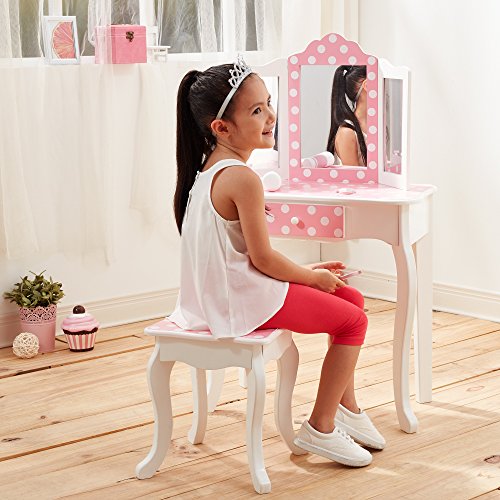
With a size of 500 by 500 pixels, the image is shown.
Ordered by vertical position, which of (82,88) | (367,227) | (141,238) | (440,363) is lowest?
(440,363)

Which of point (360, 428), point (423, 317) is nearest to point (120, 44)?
point (423, 317)

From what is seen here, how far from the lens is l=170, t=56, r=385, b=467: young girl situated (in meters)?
2.23

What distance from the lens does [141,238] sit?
12.3 feet

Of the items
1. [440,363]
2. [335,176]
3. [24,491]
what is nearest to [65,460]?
[24,491]

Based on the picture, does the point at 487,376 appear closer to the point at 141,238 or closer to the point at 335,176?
the point at 335,176

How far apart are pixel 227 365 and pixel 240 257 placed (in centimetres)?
24

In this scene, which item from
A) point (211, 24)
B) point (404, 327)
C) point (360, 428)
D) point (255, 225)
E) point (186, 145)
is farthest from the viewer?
point (211, 24)

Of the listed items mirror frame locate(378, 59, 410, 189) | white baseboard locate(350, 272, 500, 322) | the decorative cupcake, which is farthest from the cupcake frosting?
white baseboard locate(350, 272, 500, 322)

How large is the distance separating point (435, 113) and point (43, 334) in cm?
166

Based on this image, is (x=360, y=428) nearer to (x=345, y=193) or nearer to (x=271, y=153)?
(x=345, y=193)

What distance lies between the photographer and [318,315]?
2289 mm

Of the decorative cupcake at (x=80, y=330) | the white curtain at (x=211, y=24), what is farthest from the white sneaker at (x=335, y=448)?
the white curtain at (x=211, y=24)

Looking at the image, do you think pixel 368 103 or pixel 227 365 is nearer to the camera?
pixel 227 365

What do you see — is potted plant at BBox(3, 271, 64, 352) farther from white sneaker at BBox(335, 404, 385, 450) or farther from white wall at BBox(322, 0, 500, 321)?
white wall at BBox(322, 0, 500, 321)
